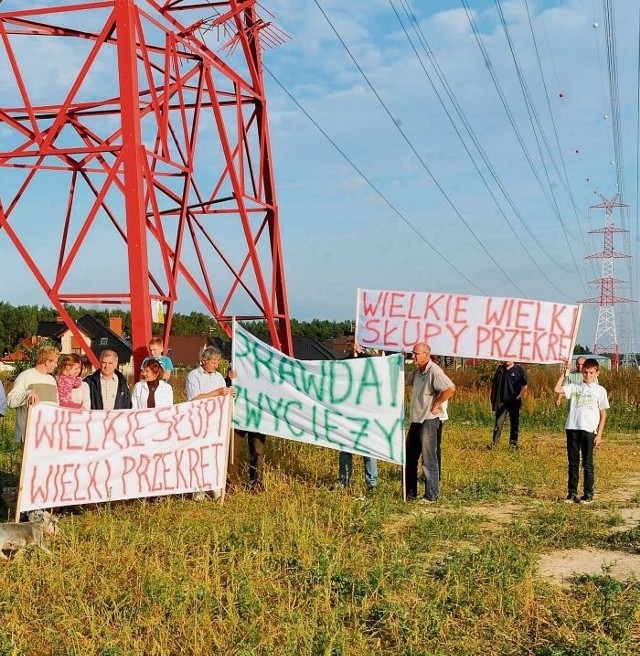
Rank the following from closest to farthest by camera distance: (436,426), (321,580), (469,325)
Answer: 1. (321,580)
2. (436,426)
3. (469,325)

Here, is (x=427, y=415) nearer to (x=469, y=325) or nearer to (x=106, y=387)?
(x=469, y=325)

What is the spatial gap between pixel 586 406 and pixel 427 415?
1758 millimetres

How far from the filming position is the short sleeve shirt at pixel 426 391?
368 inches

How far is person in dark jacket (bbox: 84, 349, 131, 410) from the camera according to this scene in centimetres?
835

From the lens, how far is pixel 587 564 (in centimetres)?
665

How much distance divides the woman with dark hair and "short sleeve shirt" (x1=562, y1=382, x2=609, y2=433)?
14.3ft

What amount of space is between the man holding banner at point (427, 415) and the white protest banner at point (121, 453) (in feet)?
6.94

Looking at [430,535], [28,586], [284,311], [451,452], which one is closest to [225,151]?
[284,311]

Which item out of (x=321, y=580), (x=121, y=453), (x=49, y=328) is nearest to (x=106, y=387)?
(x=121, y=453)

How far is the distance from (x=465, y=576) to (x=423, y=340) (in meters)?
5.44

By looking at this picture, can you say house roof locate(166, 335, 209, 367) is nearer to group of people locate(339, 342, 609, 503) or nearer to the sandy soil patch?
group of people locate(339, 342, 609, 503)

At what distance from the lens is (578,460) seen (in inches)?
376

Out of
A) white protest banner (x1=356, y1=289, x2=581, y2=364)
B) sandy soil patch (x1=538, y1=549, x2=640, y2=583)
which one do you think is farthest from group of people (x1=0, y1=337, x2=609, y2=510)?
sandy soil patch (x1=538, y1=549, x2=640, y2=583)

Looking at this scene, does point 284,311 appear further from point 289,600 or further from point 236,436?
point 289,600
